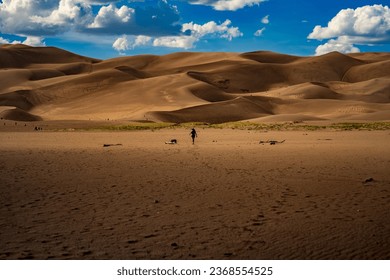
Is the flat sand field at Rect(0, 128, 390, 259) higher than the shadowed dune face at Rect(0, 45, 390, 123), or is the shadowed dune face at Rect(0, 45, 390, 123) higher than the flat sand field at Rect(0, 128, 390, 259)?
the shadowed dune face at Rect(0, 45, 390, 123)

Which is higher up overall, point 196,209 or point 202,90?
point 202,90

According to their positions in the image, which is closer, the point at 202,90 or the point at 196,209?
the point at 196,209

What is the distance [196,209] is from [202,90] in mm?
87056

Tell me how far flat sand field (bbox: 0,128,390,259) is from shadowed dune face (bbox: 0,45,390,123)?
39.1m

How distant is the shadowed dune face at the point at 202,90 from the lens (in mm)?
67938

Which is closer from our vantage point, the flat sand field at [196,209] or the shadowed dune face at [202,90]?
the flat sand field at [196,209]

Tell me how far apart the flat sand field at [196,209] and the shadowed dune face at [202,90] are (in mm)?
39128

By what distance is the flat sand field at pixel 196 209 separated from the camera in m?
6.99

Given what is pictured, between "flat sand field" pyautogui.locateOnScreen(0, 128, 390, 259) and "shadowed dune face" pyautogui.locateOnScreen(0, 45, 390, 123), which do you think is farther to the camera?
"shadowed dune face" pyautogui.locateOnScreen(0, 45, 390, 123)

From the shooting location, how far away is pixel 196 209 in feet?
31.2

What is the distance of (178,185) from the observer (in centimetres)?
1218

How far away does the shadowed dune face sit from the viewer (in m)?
67.9

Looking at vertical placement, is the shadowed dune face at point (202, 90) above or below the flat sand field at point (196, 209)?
above

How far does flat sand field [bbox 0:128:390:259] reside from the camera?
6.99 m
